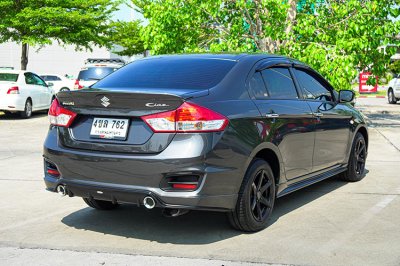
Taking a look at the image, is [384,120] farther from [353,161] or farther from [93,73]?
[353,161]

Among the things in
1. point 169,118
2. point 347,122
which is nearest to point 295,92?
point 347,122

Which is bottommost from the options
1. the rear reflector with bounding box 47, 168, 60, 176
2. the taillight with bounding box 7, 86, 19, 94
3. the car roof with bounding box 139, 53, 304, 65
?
the taillight with bounding box 7, 86, 19, 94

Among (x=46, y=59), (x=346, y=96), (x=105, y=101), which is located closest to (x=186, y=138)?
(x=105, y=101)

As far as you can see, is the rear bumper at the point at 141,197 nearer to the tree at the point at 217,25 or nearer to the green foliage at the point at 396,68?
the tree at the point at 217,25

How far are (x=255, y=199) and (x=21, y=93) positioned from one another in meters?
14.4

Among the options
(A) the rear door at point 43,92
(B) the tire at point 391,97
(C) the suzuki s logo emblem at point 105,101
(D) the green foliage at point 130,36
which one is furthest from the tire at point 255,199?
(D) the green foliage at point 130,36

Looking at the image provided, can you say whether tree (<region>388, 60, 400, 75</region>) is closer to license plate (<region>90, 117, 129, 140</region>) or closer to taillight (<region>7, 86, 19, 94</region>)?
taillight (<region>7, 86, 19, 94</region>)

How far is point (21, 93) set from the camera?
1833 centimetres

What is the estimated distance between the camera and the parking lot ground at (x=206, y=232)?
4.65 metres

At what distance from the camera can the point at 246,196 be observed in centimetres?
513

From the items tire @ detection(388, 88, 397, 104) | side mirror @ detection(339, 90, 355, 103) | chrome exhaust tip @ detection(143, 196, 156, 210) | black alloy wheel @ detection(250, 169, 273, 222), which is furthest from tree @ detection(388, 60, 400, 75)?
chrome exhaust tip @ detection(143, 196, 156, 210)

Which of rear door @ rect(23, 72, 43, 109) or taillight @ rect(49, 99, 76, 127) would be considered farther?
rear door @ rect(23, 72, 43, 109)

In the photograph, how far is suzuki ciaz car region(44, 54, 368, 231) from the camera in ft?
15.4

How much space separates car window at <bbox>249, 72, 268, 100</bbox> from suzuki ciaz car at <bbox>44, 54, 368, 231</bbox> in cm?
1
